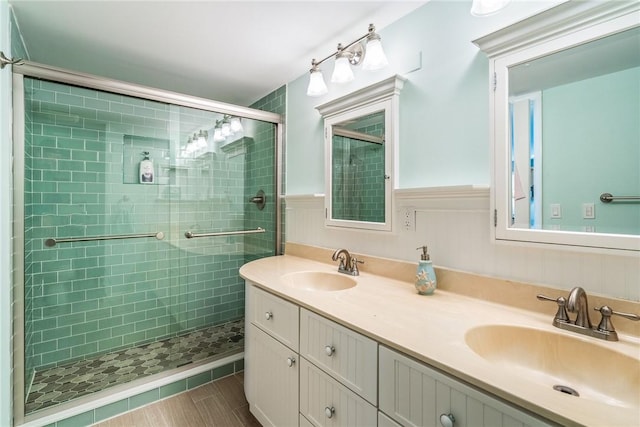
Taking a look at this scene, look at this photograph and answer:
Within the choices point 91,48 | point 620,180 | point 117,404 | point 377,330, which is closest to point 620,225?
point 620,180

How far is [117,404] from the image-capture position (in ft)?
5.81

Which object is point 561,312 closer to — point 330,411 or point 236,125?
point 330,411

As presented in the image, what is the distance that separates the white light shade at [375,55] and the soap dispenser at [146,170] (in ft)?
5.57

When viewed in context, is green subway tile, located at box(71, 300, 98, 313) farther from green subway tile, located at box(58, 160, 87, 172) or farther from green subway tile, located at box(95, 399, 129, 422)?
green subway tile, located at box(58, 160, 87, 172)

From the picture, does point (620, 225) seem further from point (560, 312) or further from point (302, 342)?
point (302, 342)

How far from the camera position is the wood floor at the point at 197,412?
1.69 metres

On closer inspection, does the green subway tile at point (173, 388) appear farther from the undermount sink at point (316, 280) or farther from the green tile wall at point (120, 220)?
the undermount sink at point (316, 280)

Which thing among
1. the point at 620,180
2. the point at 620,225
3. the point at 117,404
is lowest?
the point at 117,404

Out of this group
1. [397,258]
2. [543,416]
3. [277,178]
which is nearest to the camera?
[543,416]

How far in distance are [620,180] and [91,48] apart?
2.79m

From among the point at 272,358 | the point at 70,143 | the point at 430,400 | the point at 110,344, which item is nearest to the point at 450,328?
the point at 430,400

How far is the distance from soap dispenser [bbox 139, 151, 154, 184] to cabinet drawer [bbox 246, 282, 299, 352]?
119 cm

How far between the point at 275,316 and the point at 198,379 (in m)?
1.12

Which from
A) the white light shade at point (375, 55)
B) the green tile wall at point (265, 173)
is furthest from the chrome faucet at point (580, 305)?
the green tile wall at point (265, 173)
